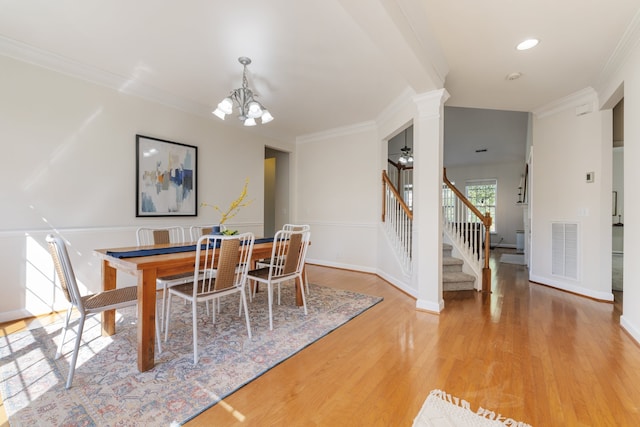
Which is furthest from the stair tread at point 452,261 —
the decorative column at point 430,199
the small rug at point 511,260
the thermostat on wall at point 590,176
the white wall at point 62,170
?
the white wall at point 62,170

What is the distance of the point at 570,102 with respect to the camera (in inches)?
146

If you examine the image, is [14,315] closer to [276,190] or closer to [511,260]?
[276,190]

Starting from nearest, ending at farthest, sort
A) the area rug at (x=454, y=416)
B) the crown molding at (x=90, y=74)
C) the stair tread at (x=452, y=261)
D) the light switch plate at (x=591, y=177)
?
the area rug at (x=454, y=416) < the crown molding at (x=90, y=74) < the light switch plate at (x=591, y=177) < the stair tread at (x=452, y=261)

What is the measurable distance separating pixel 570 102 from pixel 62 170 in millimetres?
6222

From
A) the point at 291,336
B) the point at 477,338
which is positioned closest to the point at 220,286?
the point at 291,336

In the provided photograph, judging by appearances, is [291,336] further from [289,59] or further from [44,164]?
[44,164]

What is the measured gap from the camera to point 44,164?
2854 millimetres

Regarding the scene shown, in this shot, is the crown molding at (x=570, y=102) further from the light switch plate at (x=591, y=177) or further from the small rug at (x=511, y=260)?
the small rug at (x=511, y=260)

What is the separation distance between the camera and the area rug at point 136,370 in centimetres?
149

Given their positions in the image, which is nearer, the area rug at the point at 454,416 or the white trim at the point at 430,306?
the area rug at the point at 454,416

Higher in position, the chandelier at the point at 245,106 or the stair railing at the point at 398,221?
the chandelier at the point at 245,106

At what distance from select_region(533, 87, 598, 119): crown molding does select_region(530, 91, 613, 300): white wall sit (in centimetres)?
1

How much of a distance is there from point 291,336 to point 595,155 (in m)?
4.29

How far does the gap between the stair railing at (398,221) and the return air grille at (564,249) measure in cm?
210
